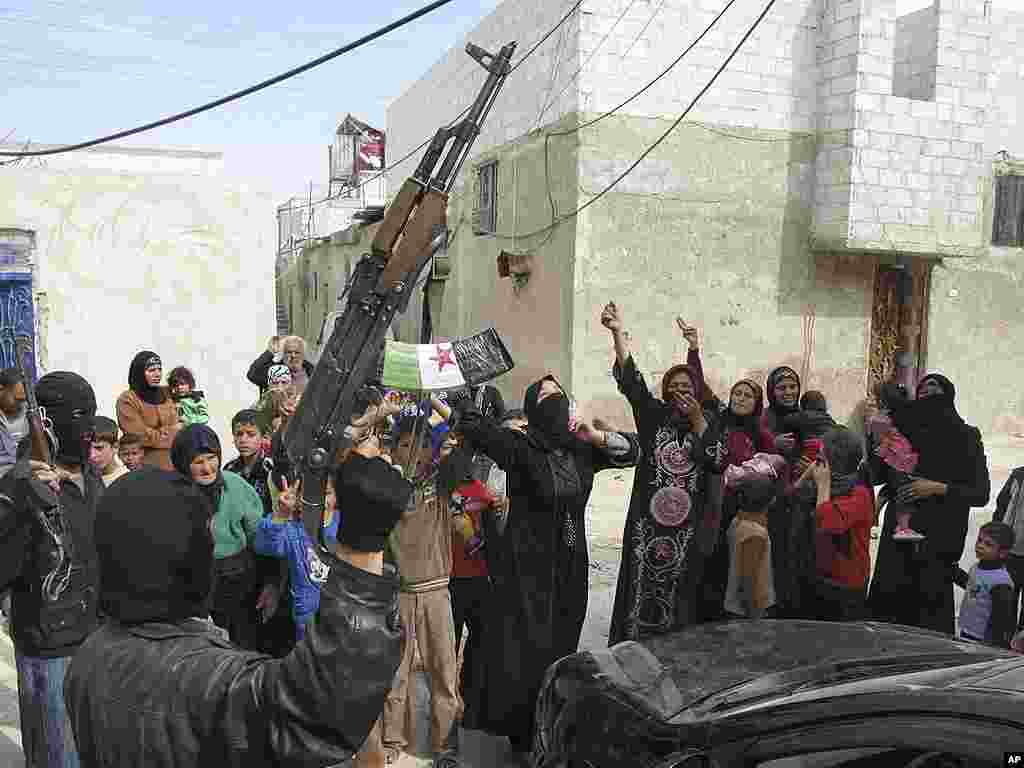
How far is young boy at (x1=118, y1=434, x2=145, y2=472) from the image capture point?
5.01 m

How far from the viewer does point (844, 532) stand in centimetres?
411

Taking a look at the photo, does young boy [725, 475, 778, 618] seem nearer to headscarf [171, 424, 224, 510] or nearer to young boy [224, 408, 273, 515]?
young boy [224, 408, 273, 515]

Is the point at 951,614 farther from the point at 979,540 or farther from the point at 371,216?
the point at 371,216

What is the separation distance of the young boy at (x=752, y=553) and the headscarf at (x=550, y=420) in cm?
108

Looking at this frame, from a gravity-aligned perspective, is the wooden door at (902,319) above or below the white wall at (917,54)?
below

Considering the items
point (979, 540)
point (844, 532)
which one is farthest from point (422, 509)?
point (979, 540)

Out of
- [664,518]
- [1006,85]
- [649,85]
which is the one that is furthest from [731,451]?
[1006,85]

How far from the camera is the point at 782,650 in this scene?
106 inches

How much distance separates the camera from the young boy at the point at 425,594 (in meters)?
3.73

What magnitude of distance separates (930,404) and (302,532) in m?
3.26

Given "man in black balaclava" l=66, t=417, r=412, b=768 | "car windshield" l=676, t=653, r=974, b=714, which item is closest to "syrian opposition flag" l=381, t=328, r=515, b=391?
"car windshield" l=676, t=653, r=974, b=714

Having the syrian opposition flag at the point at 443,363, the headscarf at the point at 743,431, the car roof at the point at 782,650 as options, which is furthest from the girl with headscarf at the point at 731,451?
the car roof at the point at 782,650

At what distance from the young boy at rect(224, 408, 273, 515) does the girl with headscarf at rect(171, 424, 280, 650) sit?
372 mm

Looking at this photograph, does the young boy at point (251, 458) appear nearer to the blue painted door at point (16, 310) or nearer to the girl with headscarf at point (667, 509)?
the girl with headscarf at point (667, 509)
